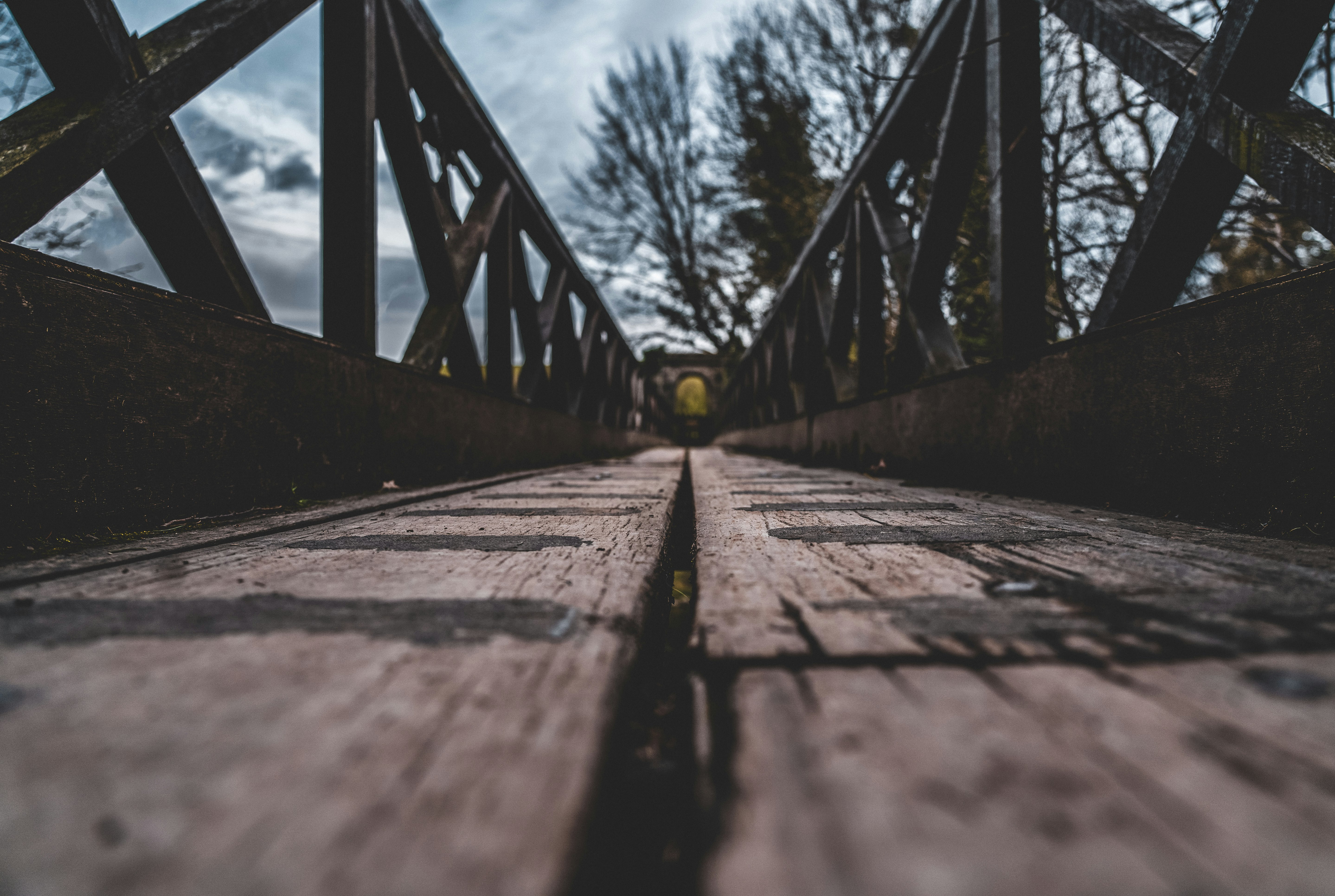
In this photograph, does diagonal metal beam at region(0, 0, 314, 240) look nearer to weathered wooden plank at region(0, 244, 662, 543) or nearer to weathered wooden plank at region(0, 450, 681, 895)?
weathered wooden plank at region(0, 244, 662, 543)

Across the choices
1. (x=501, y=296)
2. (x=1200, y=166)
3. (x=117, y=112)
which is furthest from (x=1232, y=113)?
(x=501, y=296)

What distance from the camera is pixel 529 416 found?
11.1 ft

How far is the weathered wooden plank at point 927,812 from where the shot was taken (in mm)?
231

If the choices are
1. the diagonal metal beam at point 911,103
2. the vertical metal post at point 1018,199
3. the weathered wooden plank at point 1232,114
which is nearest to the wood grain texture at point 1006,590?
the weathered wooden plank at point 1232,114

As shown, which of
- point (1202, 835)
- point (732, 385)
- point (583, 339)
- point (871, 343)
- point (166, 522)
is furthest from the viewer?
point (732, 385)

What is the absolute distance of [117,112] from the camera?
1.11 meters

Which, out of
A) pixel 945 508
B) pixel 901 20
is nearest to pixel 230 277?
pixel 945 508

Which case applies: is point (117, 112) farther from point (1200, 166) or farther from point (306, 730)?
point (1200, 166)

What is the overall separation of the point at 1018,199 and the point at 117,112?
2.27m

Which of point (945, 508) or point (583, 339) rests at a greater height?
point (583, 339)

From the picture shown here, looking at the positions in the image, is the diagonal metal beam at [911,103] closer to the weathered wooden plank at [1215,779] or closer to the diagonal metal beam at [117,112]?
the weathered wooden plank at [1215,779]

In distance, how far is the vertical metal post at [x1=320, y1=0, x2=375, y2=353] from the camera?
1.81 m

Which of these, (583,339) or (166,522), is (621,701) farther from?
(583,339)

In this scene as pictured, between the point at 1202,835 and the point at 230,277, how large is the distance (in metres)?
1.92
